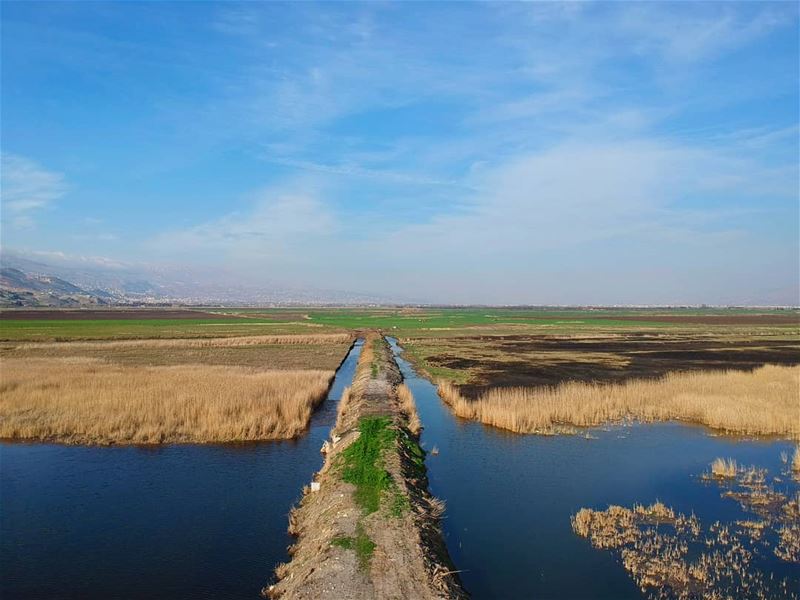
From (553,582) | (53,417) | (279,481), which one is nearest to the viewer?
(553,582)

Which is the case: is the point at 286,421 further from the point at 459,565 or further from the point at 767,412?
the point at 767,412

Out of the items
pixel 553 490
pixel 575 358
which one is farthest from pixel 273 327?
pixel 553 490

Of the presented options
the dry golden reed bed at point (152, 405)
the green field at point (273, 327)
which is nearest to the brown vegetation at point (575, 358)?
the dry golden reed bed at point (152, 405)

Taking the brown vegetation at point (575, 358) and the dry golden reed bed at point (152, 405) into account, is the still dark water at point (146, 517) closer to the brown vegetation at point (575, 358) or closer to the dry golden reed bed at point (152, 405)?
the dry golden reed bed at point (152, 405)

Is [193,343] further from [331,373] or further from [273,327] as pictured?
[273,327]

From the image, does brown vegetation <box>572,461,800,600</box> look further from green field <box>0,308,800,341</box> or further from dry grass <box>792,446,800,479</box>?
green field <box>0,308,800,341</box>

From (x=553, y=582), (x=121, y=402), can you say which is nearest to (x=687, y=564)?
(x=553, y=582)
